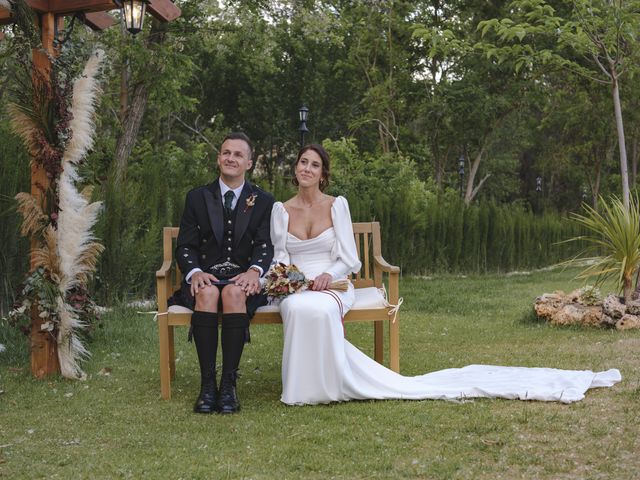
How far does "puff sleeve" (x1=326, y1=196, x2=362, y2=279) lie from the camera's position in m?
5.26

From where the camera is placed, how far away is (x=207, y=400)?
182 inches

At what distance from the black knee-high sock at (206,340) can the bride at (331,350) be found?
42 cm

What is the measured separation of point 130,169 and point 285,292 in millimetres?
5923

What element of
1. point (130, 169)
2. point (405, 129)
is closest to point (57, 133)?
point (130, 169)

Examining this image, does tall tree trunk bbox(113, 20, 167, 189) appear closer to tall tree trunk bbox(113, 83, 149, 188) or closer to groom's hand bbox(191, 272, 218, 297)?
tall tree trunk bbox(113, 83, 149, 188)

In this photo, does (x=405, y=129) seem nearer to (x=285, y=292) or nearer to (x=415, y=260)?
(x=415, y=260)

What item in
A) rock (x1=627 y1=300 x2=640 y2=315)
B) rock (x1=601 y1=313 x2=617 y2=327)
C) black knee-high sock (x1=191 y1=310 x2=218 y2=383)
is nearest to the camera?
black knee-high sock (x1=191 y1=310 x2=218 y2=383)

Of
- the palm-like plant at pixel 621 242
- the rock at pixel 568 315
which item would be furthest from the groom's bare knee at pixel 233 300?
the rock at pixel 568 315

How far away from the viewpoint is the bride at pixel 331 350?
4.72 meters

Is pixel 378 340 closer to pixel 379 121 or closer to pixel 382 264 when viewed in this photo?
pixel 382 264

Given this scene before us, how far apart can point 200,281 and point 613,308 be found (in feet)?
14.4

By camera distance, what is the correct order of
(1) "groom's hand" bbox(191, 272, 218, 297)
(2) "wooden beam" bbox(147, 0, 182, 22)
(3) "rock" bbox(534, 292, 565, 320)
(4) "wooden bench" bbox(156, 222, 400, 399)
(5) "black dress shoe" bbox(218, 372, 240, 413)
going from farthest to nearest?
(3) "rock" bbox(534, 292, 565, 320), (2) "wooden beam" bbox(147, 0, 182, 22), (4) "wooden bench" bbox(156, 222, 400, 399), (1) "groom's hand" bbox(191, 272, 218, 297), (5) "black dress shoe" bbox(218, 372, 240, 413)

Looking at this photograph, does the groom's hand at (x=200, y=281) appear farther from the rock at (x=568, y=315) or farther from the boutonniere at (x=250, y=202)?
the rock at (x=568, y=315)

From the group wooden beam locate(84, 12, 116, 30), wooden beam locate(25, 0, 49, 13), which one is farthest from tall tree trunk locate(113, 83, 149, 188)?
wooden beam locate(25, 0, 49, 13)
